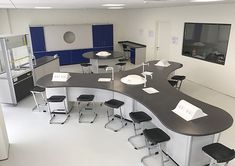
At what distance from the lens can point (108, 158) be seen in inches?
130

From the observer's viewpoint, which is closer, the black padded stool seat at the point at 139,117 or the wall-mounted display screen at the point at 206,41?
the black padded stool seat at the point at 139,117

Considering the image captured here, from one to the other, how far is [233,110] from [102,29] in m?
6.80

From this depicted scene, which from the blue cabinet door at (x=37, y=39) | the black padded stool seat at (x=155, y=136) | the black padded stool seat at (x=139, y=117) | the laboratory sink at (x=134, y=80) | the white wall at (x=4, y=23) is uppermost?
the white wall at (x=4, y=23)

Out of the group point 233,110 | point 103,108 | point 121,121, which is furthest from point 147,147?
point 233,110

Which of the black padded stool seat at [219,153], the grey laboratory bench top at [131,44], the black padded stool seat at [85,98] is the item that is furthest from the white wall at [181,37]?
the black padded stool seat at [85,98]

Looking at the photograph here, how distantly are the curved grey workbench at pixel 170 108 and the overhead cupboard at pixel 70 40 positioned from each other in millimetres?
4409

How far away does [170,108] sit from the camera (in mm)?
3072

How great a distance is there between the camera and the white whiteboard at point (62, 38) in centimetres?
864

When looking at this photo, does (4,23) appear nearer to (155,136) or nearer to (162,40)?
(162,40)

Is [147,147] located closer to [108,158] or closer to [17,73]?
[108,158]

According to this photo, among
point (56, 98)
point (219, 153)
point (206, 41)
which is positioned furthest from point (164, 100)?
point (206, 41)

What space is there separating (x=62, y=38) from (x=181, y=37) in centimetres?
516

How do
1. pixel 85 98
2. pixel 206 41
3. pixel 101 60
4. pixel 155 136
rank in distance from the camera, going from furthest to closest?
pixel 101 60 < pixel 206 41 < pixel 85 98 < pixel 155 136

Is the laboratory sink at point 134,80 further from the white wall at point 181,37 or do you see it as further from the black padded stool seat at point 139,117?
the white wall at point 181,37
